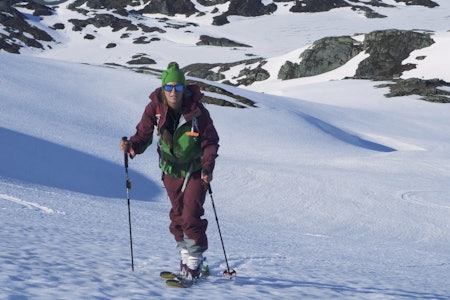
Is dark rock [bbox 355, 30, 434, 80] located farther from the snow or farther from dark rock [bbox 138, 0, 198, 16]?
dark rock [bbox 138, 0, 198, 16]

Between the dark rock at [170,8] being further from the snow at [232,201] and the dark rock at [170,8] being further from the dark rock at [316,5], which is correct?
the snow at [232,201]

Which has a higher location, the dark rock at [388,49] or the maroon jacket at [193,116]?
the dark rock at [388,49]

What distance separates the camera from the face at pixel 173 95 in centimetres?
425

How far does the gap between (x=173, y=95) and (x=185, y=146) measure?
421 millimetres

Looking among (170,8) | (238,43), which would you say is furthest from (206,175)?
(170,8)

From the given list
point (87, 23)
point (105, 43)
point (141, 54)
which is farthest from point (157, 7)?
point (141, 54)

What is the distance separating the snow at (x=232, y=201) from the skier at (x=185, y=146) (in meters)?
0.41

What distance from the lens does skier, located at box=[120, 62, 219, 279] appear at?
4.29 metres

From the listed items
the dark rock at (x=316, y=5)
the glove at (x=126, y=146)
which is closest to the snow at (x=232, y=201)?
the glove at (x=126, y=146)

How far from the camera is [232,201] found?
11.9 metres

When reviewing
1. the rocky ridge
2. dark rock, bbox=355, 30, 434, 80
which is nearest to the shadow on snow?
the rocky ridge

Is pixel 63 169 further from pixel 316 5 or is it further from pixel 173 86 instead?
pixel 316 5

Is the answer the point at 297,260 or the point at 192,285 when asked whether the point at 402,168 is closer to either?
the point at 297,260

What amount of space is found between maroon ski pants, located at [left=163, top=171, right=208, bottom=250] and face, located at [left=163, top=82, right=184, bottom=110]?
586mm
